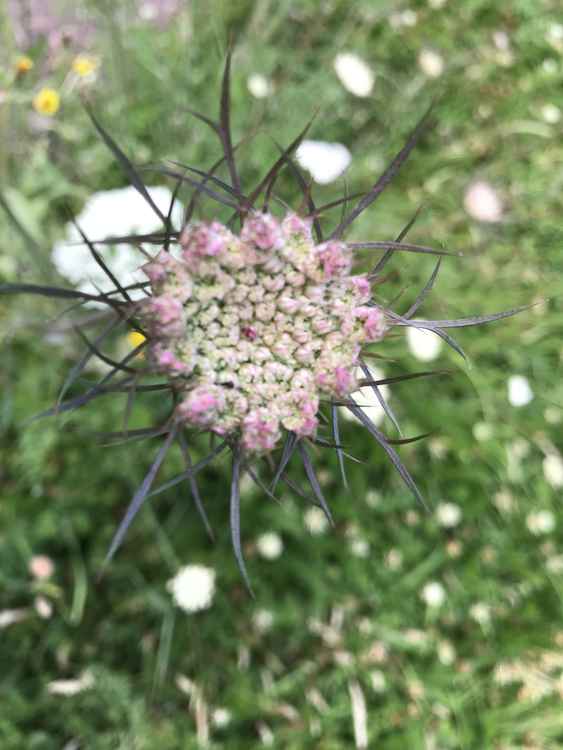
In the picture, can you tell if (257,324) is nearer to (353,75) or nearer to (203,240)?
(203,240)

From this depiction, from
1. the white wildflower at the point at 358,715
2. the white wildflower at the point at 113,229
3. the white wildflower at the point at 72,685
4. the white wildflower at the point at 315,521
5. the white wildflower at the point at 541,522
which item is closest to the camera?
the white wildflower at the point at 113,229

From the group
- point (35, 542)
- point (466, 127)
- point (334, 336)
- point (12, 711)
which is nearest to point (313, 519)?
point (35, 542)

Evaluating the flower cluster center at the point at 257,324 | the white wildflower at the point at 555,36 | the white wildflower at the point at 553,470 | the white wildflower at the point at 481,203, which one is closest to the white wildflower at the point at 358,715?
the white wildflower at the point at 553,470

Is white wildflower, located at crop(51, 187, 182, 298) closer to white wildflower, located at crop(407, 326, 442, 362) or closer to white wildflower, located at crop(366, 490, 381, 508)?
white wildflower, located at crop(407, 326, 442, 362)

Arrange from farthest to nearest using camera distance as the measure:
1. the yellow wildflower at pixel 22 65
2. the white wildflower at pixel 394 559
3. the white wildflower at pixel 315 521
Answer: the white wildflower at pixel 394 559
the white wildflower at pixel 315 521
the yellow wildflower at pixel 22 65

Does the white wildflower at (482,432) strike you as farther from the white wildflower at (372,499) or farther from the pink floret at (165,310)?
the pink floret at (165,310)

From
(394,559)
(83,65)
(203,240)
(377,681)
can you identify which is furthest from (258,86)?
(377,681)
